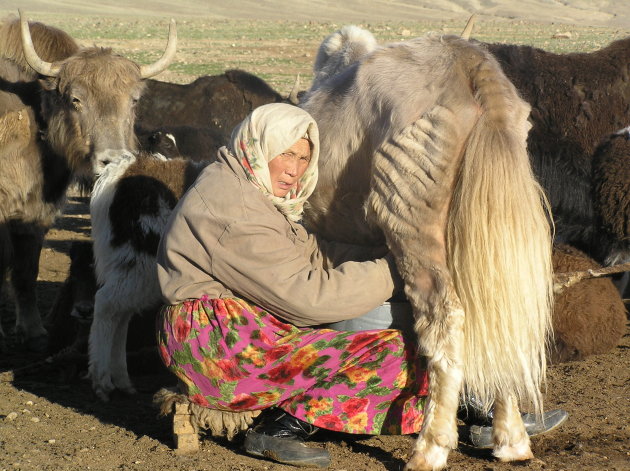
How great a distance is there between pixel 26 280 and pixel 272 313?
2957 millimetres

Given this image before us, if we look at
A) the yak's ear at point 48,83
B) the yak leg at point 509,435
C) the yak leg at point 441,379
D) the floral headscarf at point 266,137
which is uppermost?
the floral headscarf at point 266,137

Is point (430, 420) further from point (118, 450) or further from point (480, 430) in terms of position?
point (118, 450)

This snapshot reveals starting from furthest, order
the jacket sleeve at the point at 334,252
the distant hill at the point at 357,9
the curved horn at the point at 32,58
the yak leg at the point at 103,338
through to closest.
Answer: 1. the distant hill at the point at 357,9
2. the curved horn at the point at 32,58
3. the yak leg at the point at 103,338
4. the jacket sleeve at the point at 334,252

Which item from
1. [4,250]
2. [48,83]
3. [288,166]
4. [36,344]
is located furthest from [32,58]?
[288,166]

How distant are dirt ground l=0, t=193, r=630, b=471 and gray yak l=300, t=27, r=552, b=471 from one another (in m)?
0.38

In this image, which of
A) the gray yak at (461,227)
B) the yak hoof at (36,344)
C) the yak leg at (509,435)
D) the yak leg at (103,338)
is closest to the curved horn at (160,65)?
the yak hoof at (36,344)

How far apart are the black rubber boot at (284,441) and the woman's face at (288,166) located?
91cm

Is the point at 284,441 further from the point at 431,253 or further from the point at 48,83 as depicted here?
the point at 48,83

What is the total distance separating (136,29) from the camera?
43.1 metres

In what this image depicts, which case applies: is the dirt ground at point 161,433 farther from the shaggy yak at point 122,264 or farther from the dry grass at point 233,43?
the dry grass at point 233,43

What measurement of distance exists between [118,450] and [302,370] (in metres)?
0.87

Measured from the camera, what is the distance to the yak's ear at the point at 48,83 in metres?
5.86

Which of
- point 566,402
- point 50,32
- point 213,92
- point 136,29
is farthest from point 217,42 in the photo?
point 566,402

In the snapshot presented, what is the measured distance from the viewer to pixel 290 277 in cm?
341
